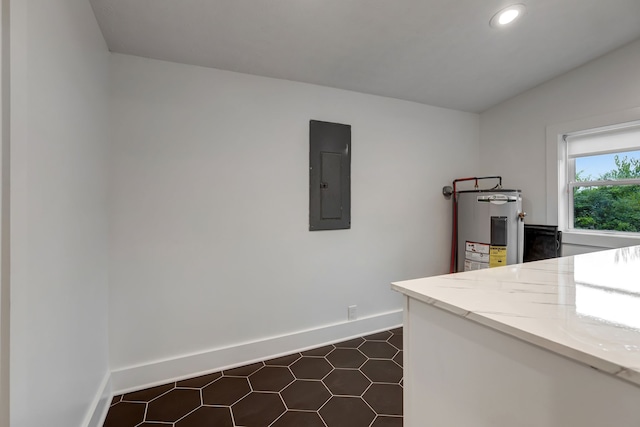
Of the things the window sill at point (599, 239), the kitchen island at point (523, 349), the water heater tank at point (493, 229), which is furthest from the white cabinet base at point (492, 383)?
the window sill at point (599, 239)

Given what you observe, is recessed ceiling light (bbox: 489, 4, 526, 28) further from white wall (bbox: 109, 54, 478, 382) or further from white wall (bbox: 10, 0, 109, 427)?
white wall (bbox: 10, 0, 109, 427)

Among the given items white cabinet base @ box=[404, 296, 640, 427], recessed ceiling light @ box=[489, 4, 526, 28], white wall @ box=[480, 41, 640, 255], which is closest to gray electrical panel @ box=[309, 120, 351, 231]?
recessed ceiling light @ box=[489, 4, 526, 28]

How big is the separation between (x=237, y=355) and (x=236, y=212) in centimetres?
105

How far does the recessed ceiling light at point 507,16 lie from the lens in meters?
1.70

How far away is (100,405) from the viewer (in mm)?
1497

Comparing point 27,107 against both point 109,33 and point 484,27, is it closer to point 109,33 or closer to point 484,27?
point 109,33

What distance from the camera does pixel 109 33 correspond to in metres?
1.56

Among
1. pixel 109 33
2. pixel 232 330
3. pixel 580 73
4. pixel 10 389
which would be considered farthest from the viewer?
pixel 580 73

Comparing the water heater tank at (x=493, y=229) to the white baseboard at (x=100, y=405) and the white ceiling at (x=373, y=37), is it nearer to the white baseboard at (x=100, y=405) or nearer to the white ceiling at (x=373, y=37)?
the white ceiling at (x=373, y=37)

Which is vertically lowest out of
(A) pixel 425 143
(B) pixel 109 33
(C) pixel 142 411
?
(C) pixel 142 411

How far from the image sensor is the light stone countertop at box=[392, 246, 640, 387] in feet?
1.64

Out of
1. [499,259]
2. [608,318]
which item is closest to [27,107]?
[608,318]

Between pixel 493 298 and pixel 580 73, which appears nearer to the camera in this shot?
pixel 493 298

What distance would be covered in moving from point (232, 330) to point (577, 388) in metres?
1.97
